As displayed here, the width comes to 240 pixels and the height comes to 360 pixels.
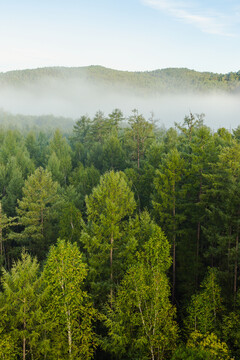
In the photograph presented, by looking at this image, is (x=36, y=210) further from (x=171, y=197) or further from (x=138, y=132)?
(x=138, y=132)

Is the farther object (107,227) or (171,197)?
(171,197)

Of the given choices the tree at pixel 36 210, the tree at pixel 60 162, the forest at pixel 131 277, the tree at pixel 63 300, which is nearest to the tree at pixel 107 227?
the forest at pixel 131 277

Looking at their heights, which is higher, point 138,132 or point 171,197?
point 138,132

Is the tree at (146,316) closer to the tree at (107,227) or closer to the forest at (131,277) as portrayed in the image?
the forest at (131,277)

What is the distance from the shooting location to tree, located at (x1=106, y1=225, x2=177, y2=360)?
1611 centimetres

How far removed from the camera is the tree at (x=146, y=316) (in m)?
16.1

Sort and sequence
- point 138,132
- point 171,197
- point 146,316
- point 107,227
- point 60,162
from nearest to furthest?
point 146,316, point 107,227, point 171,197, point 138,132, point 60,162

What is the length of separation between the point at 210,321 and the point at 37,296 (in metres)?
10.9

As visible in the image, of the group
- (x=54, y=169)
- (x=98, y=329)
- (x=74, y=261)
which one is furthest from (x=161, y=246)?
(x=54, y=169)

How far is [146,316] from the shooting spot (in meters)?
16.6

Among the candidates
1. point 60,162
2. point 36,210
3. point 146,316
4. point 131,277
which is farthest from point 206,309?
point 60,162

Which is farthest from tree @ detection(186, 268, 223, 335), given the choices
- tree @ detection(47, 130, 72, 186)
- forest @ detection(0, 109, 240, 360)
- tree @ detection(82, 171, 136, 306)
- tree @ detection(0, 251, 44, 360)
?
tree @ detection(47, 130, 72, 186)

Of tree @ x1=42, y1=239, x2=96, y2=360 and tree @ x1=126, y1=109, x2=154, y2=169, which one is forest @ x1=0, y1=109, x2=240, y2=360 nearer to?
tree @ x1=42, y1=239, x2=96, y2=360

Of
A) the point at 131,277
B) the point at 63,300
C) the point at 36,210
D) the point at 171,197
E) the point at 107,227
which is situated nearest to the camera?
the point at 63,300
